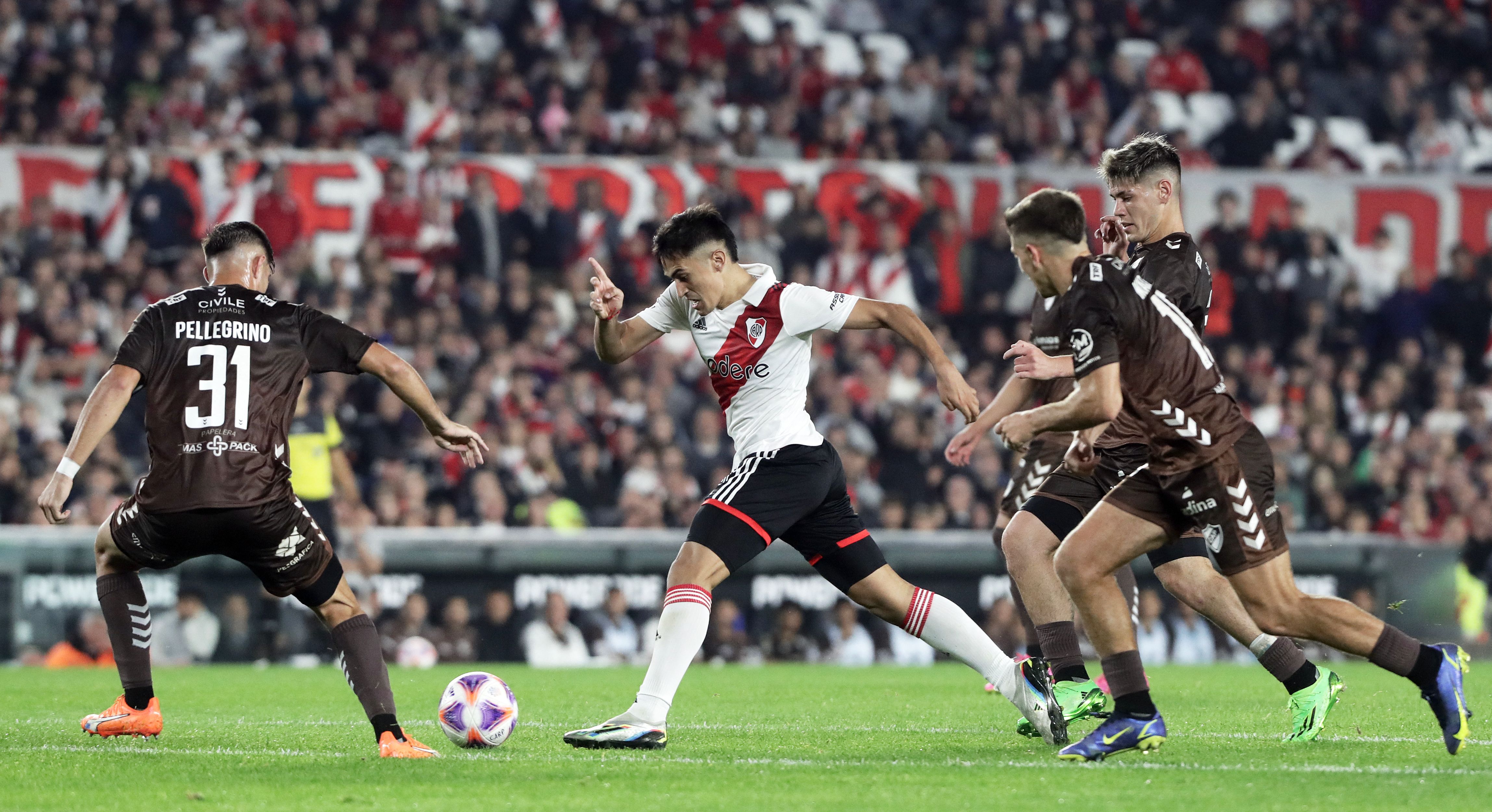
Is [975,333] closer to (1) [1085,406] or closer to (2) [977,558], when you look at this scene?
(2) [977,558]

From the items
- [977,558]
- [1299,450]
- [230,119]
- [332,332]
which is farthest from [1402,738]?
[230,119]

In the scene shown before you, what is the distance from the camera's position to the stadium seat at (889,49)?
22.8 metres

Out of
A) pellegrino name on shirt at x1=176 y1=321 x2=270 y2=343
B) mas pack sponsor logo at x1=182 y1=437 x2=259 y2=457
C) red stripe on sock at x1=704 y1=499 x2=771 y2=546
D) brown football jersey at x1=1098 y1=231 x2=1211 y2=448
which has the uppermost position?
brown football jersey at x1=1098 y1=231 x2=1211 y2=448

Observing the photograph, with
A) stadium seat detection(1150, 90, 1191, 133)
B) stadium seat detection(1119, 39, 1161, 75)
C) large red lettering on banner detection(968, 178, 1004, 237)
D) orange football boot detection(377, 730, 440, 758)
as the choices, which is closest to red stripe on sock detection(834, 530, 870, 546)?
orange football boot detection(377, 730, 440, 758)

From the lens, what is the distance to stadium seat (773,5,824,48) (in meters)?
22.9

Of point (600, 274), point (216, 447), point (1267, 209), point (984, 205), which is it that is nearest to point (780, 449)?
point (600, 274)

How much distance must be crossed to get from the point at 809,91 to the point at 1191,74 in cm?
516

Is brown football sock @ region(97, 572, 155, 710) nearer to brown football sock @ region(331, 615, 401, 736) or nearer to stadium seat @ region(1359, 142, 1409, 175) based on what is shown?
brown football sock @ region(331, 615, 401, 736)

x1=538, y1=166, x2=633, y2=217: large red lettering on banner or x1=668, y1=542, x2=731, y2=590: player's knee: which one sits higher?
x1=538, y1=166, x2=633, y2=217: large red lettering on banner

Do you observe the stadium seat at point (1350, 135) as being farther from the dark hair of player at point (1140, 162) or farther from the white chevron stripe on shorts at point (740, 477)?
the white chevron stripe on shorts at point (740, 477)

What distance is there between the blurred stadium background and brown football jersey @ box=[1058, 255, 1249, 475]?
7965mm

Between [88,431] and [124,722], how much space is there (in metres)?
1.43

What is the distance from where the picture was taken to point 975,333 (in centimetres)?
1948

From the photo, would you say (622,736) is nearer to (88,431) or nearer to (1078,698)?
(1078,698)
